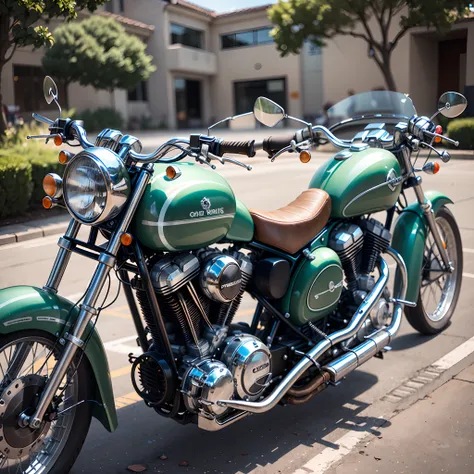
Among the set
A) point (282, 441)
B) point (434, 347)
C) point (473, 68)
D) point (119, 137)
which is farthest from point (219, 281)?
point (473, 68)

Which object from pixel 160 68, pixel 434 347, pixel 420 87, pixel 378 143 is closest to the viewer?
pixel 378 143

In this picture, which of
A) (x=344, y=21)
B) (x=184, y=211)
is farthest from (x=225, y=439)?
(x=344, y=21)

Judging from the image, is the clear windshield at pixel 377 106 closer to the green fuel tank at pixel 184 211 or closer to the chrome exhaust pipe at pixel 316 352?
the chrome exhaust pipe at pixel 316 352

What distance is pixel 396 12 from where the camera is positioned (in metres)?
23.9

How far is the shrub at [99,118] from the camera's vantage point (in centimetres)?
3177

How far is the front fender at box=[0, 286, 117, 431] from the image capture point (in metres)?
2.51

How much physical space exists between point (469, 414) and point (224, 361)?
1.53 m

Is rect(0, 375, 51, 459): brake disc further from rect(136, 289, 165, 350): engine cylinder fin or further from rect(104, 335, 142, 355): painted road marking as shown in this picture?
rect(104, 335, 142, 355): painted road marking

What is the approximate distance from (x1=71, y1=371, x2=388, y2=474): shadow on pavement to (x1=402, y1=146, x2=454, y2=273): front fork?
138 centimetres

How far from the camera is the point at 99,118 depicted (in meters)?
32.2

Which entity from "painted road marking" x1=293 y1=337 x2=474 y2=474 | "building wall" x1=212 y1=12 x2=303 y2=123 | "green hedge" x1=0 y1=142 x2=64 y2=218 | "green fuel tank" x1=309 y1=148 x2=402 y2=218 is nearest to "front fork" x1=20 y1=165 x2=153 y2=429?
"painted road marking" x1=293 y1=337 x2=474 y2=474

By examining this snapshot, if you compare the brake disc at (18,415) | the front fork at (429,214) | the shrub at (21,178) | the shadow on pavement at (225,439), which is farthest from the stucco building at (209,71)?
the brake disc at (18,415)

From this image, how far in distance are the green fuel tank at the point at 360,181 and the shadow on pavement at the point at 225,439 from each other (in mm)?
1170

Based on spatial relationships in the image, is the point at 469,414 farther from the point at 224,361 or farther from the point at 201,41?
the point at 201,41
